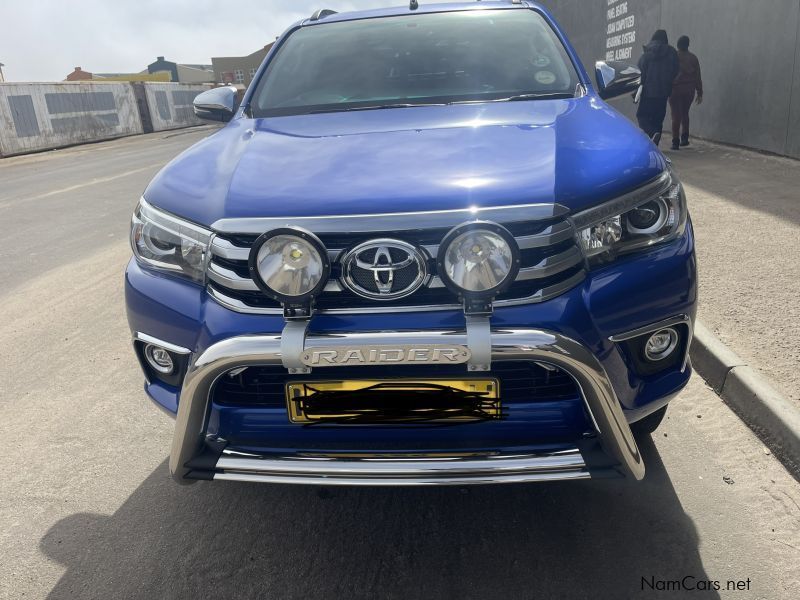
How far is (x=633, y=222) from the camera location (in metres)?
2.15

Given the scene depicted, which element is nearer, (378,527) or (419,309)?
(419,309)

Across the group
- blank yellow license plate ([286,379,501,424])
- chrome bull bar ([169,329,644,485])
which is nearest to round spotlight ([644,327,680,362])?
chrome bull bar ([169,329,644,485])

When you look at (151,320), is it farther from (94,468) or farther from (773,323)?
(773,323)

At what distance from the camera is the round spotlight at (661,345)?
2156mm

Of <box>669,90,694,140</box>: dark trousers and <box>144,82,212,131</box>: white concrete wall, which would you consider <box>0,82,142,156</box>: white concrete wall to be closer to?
<box>144,82,212,131</box>: white concrete wall

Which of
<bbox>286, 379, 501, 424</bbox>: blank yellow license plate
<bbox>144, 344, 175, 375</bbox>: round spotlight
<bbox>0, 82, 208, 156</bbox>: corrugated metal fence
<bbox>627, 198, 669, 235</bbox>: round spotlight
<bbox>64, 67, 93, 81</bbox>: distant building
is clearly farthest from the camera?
<bbox>64, 67, 93, 81</bbox>: distant building

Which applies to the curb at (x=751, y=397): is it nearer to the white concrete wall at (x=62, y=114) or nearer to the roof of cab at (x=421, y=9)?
the roof of cab at (x=421, y=9)

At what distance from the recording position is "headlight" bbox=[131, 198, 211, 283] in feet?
7.08

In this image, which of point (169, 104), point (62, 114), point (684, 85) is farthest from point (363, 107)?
point (169, 104)

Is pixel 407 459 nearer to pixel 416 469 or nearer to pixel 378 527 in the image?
pixel 416 469

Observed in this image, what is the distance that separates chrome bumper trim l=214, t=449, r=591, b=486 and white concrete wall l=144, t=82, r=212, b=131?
31429 mm

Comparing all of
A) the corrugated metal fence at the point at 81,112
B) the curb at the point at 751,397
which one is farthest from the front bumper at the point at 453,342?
the corrugated metal fence at the point at 81,112

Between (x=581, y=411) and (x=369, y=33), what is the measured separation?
7.98 ft

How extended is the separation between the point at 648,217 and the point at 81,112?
26.9 metres
